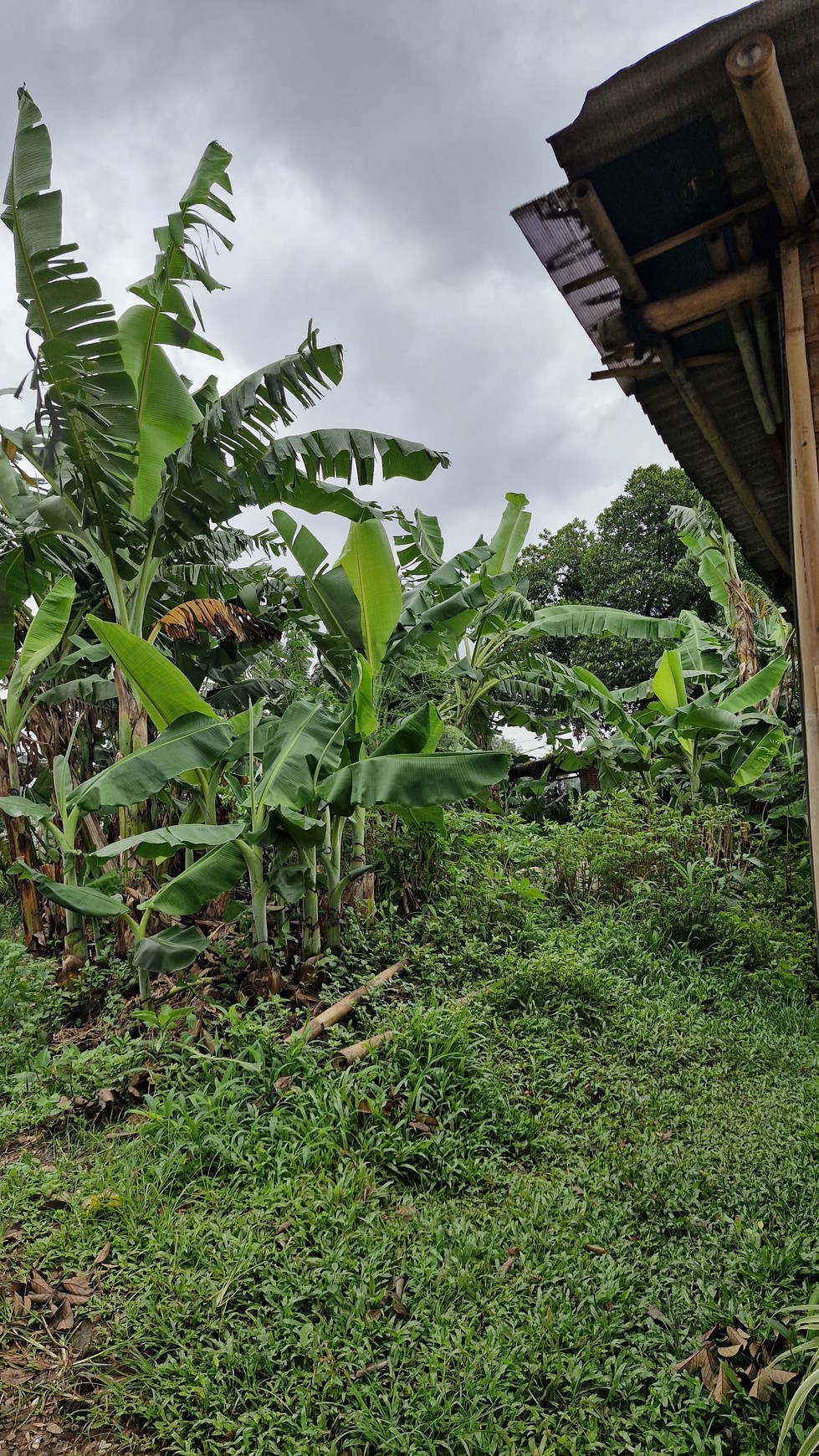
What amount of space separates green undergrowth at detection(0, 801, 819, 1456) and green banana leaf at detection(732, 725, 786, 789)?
9.02ft

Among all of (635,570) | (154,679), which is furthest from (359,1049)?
(635,570)

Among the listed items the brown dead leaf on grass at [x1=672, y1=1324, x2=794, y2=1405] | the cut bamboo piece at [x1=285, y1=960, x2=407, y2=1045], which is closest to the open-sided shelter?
the brown dead leaf on grass at [x1=672, y1=1324, x2=794, y2=1405]

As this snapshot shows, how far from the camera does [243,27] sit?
534 cm

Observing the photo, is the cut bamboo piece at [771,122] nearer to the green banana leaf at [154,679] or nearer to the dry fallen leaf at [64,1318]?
the green banana leaf at [154,679]

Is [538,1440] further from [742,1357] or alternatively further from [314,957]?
[314,957]

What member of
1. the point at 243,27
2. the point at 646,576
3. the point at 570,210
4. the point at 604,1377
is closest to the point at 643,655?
the point at 646,576

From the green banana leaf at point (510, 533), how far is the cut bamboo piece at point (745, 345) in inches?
186

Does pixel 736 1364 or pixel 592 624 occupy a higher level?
pixel 592 624

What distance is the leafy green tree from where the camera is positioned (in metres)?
17.0

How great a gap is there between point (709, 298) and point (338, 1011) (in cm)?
388

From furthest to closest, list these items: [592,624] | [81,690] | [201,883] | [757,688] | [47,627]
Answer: [592,624]
[757,688]
[81,690]
[47,627]
[201,883]

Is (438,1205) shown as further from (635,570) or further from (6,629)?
(635,570)

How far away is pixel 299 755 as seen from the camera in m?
4.83

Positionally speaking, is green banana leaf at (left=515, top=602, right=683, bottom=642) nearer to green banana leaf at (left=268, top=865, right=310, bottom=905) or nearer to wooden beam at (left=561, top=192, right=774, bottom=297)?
green banana leaf at (left=268, top=865, right=310, bottom=905)
